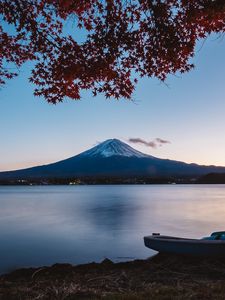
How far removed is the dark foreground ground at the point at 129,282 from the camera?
21.0 feet

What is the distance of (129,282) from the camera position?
822cm

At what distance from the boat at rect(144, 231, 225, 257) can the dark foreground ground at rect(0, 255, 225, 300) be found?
28cm

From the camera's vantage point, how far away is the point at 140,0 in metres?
6.80

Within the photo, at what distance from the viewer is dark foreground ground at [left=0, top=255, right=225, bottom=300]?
6387mm

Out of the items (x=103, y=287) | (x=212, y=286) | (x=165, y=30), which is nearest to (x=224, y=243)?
(x=212, y=286)

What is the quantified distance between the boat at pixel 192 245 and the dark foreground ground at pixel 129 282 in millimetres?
283

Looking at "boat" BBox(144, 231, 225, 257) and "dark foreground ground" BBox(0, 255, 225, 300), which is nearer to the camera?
"dark foreground ground" BBox(0, 255, 225, 300)

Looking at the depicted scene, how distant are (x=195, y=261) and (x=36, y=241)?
1208 centimetres

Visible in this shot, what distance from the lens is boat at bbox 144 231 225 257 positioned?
12.6 meters

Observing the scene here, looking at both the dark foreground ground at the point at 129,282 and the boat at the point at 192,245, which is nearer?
the dark foreground ground at the point at 129,282

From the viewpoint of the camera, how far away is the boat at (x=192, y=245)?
41.4 ft

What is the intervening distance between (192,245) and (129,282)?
5324mm

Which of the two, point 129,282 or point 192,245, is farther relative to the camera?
point 192,245

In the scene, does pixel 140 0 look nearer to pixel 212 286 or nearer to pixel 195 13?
pixel 195 13
